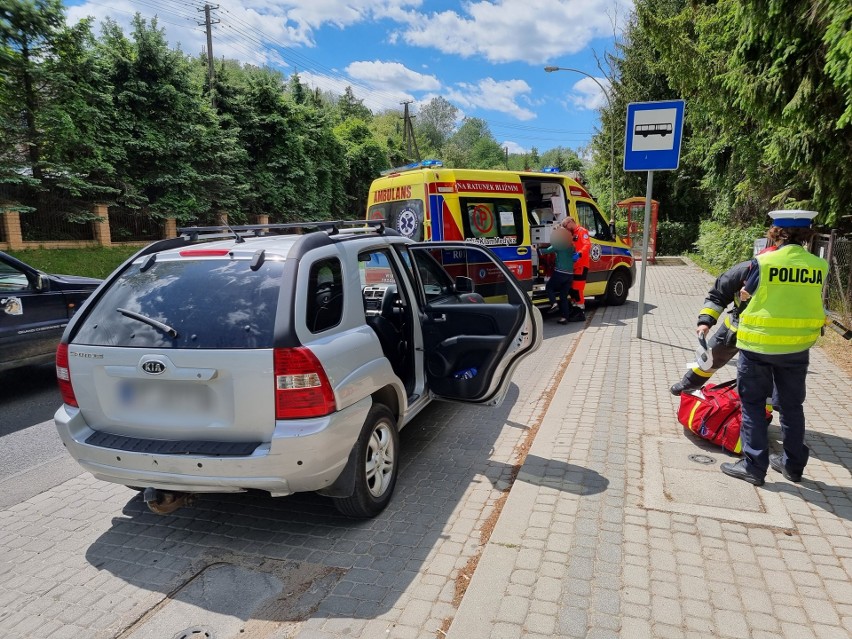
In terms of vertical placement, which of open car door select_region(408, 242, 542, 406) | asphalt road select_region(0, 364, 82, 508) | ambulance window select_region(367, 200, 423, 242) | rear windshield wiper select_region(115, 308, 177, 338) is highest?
ambulance window select_region(367, 200, 423, 242)

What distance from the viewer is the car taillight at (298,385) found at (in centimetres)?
281

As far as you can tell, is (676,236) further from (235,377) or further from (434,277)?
(235,377)

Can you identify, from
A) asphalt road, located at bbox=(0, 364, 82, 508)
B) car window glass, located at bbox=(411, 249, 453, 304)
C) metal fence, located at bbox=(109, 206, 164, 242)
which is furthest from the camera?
metal fence, located at bbox=(109, 206, 164, 242)

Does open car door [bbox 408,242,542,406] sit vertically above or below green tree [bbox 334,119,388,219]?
below

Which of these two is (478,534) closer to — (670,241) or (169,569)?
(169,569)

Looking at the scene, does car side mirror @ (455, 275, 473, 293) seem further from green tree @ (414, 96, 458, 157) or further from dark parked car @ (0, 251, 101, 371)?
green tree @ (414, 96, 458, 157)

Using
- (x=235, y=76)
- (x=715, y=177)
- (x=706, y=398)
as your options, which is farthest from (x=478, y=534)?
(x=235, y=76)

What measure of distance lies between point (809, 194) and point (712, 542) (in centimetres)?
972

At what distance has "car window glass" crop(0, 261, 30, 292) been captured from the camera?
239 inches

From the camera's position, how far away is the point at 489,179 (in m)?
9.25

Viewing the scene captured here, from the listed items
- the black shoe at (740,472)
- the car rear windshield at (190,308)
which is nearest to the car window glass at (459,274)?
the car rear windshield at (190,308)

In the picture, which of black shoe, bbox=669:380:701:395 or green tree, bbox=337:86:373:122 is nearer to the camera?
black shoe, bbox=669:380:701:395

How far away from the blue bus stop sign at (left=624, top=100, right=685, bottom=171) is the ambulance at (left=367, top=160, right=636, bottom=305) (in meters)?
2.48

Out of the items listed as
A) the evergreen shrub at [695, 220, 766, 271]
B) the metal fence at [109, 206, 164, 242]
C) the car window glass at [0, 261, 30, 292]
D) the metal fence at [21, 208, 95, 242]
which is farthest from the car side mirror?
the metal fence at [109, 206, 164, 242]
